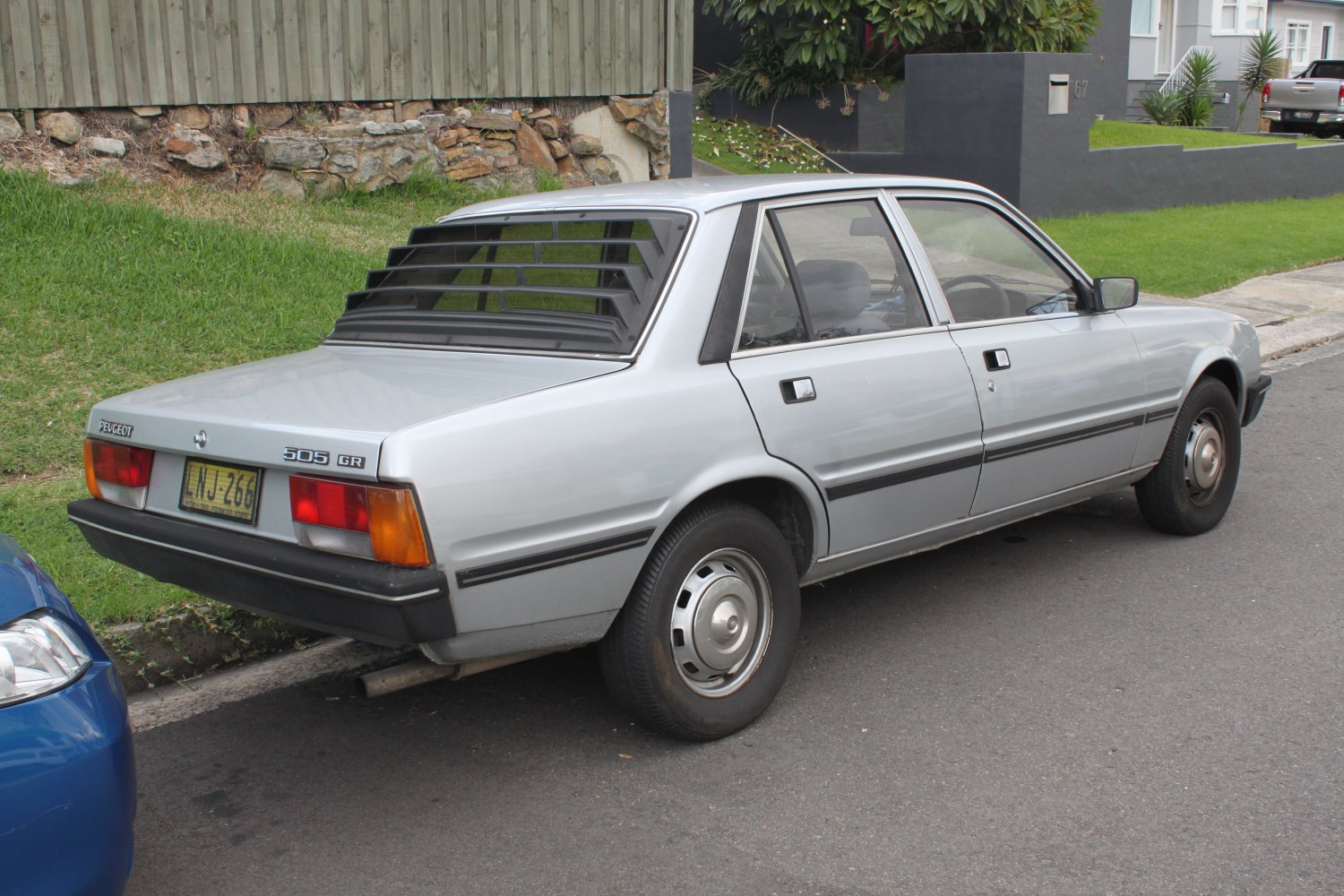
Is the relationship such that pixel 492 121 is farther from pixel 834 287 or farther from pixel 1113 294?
pixel 834 287

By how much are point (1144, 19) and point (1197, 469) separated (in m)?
24.7

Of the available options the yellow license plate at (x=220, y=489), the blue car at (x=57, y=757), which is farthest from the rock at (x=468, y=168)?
the blue car at (x=57, y=757)

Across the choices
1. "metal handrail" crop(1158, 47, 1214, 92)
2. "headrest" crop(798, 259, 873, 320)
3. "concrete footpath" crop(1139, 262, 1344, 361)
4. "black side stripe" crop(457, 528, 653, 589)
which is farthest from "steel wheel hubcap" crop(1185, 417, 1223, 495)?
"metal handrail" crop(1158, 47, 1214, 92)

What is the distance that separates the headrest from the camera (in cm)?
431

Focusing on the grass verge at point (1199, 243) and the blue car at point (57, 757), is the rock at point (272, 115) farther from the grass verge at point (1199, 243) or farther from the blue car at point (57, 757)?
the blue car at point (57, 757)

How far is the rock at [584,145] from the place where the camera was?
11.7 metres

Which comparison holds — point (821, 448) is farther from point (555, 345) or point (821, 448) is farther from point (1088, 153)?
point (1088, 153)

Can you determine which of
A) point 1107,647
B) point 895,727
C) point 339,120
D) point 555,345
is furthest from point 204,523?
point 339,120

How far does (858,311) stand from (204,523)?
6.97 ft

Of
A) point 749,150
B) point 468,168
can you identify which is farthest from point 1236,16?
point 468,168

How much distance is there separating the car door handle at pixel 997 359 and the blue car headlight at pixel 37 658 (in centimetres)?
305

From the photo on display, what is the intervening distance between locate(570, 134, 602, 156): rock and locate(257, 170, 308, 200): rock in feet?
8.74

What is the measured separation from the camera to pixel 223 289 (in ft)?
26.4

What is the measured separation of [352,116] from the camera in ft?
33.6
